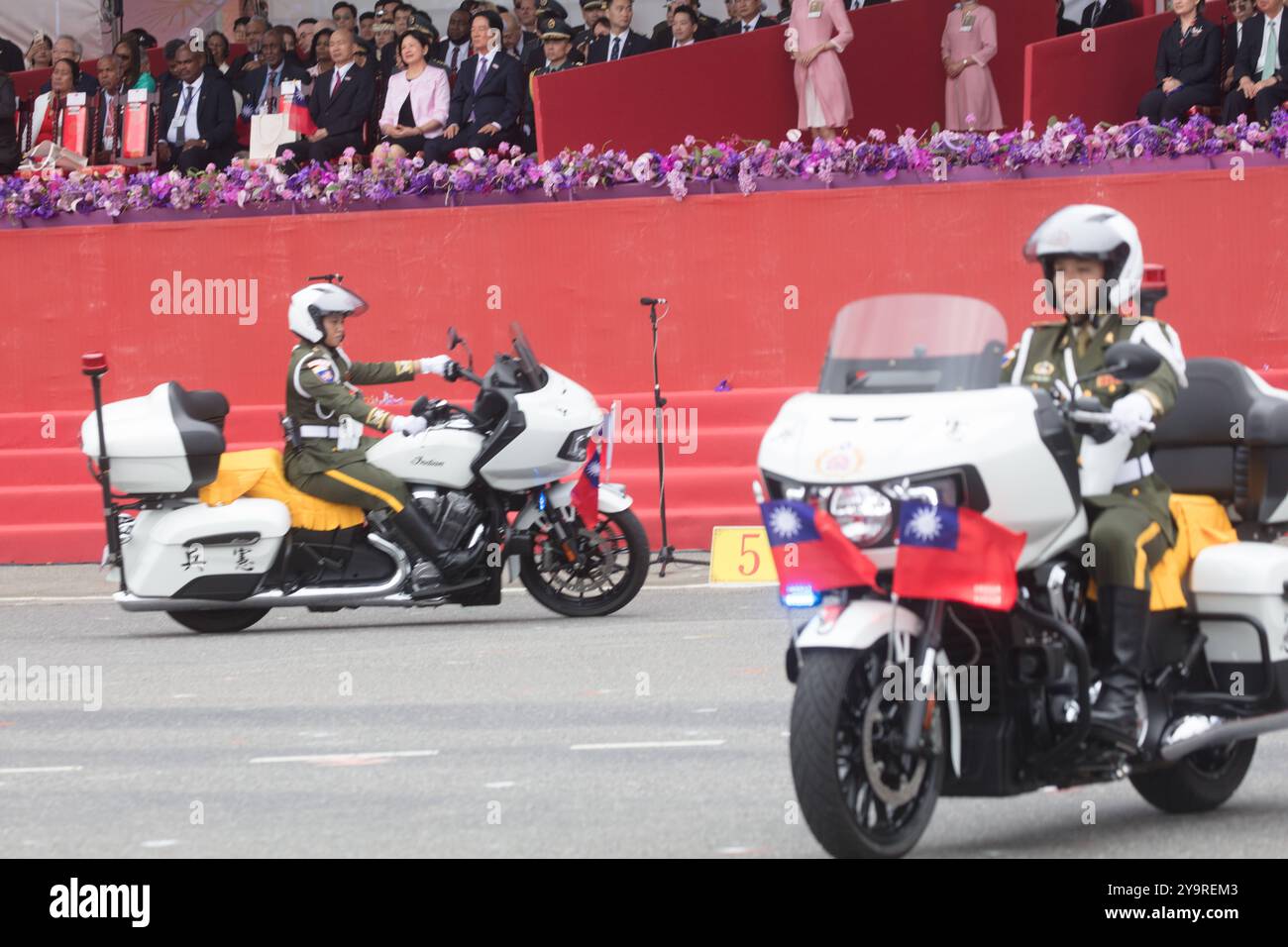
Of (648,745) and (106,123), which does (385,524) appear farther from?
(106,123)

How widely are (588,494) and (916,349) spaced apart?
6.58m

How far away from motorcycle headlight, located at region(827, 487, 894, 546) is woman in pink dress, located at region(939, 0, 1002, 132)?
14.3 m

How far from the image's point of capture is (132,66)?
22.5m

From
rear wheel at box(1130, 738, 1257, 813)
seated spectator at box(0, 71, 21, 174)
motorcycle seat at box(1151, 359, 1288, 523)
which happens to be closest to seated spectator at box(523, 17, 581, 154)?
seated spectator at box(0, 71, 21, 174)

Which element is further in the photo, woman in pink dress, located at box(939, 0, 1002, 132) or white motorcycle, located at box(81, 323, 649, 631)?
woman in pink dress, located at box(939, 0, 1002, 132)

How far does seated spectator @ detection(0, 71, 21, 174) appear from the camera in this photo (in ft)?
70.7

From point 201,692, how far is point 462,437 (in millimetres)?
2761

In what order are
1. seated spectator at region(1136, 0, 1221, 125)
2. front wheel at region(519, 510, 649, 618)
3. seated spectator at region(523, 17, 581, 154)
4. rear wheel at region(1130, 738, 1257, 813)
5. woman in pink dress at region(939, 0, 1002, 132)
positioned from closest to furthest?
rear wheel at region(1130, 738, 1257, 813) → front wheel at region(519, 510, 649, 618) → seated spectator at region(1136, 0, 1221, 125) → seated spectator at region(523, 17, 581, 154) → woman in pink dress at region(939, 0, 1002, 132)

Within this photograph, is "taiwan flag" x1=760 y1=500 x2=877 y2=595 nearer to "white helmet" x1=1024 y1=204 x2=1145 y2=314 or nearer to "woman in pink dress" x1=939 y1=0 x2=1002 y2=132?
"white helmet" x1=1024 y1=204 x2=1145 y2=314

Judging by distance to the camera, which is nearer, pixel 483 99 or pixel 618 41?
pixel 483 99

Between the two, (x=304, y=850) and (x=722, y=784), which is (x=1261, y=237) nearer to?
(x=722, y=784)

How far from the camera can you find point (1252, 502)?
7371mm

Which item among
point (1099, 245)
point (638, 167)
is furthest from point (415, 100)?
point (1099, 245)

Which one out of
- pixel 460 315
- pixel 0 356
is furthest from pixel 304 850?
pixel 0 356
